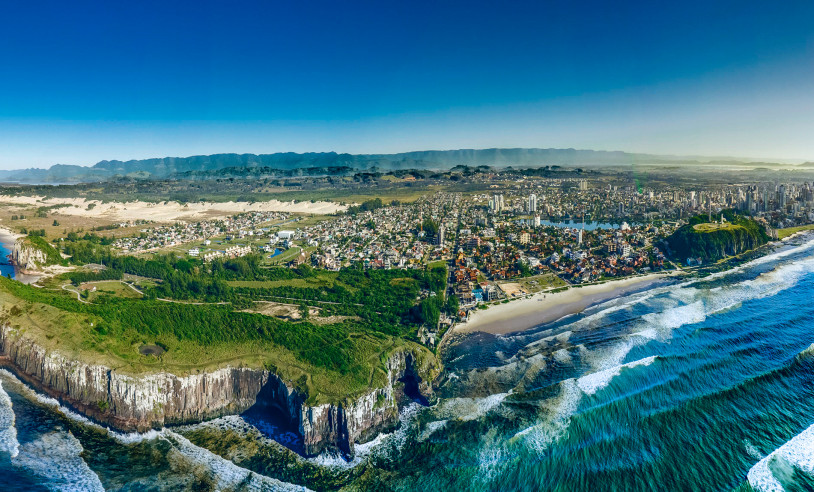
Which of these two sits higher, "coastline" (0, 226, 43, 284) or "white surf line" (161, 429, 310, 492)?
"coastline" (0, 226, 43, 284)

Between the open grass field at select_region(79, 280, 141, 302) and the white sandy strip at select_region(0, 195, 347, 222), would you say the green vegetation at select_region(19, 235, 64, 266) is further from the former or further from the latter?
the white sandy strip at select_region(0, 195, 347, 222)

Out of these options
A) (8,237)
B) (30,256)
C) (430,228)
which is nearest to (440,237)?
(430,228)

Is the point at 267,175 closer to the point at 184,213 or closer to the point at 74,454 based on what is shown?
the point at 184,213

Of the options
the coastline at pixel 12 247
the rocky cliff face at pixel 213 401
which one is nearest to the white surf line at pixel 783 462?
the rocky cliff face at pixel 213 401

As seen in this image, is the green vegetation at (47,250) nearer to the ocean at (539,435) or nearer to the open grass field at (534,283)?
the ocean at (539,435)

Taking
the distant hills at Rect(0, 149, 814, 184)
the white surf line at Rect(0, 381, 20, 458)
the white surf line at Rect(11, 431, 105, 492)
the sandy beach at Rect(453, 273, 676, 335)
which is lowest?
the white surf line at Rect(11, 431, 105, 492)

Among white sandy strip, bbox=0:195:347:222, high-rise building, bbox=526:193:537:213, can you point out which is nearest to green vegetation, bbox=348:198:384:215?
white sandy strip, bbox=0:195:347:222

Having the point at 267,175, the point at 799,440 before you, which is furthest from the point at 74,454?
the point at 267,175

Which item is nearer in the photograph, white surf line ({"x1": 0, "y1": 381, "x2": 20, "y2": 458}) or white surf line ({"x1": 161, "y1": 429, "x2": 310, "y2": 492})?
white surf line ({"x1": 161, "y1": 429, "x2": 310, "y2": 492})
